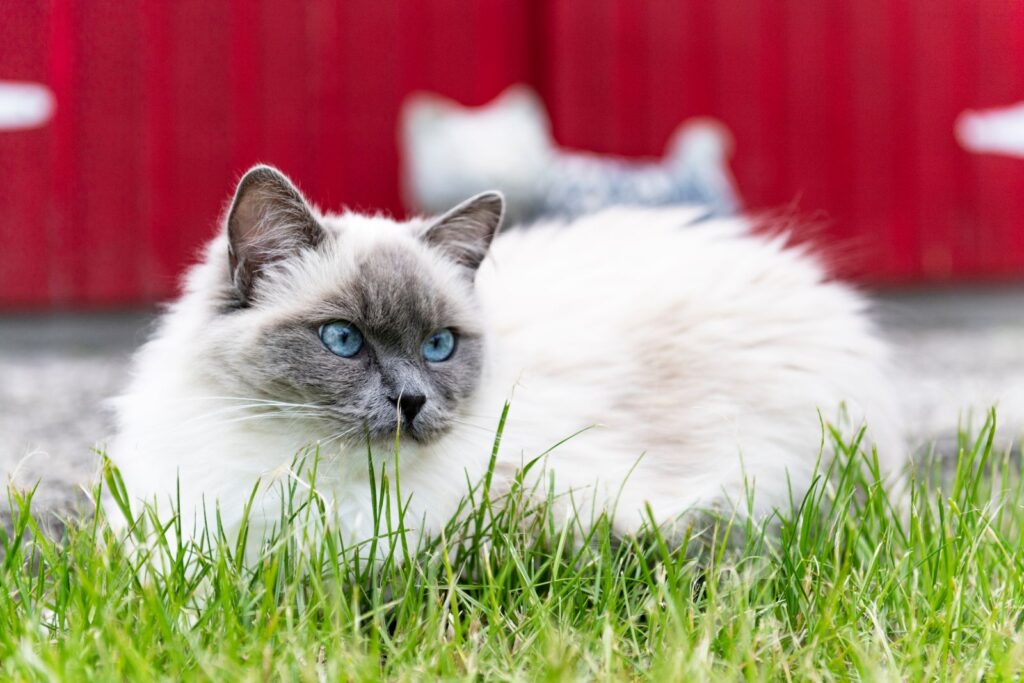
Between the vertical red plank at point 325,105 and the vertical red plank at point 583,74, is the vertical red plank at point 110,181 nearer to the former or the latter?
the vertical red plank at point 325,105

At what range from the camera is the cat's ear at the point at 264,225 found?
1.30m

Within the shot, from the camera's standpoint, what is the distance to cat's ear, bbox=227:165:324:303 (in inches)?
51.1

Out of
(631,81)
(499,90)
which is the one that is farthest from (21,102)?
(631,81)

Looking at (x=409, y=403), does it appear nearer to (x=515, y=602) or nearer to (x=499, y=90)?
(x=515, y=602)

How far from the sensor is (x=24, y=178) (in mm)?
2760

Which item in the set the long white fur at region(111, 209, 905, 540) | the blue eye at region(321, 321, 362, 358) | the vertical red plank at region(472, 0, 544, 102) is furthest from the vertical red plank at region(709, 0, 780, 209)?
the blue eye at region(321, 321, 362, 358)

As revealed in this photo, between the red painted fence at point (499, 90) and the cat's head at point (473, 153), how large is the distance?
287mm

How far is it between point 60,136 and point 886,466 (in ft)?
8.81

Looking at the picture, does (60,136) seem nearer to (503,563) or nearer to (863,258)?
(503,563)

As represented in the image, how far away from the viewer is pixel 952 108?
4.79 m

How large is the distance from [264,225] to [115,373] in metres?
1.71

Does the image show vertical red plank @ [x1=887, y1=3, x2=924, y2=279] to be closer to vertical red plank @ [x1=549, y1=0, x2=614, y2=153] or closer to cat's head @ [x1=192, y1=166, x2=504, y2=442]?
vertical red plank @ [x1=549, y1=0, x2=614, y2=153]

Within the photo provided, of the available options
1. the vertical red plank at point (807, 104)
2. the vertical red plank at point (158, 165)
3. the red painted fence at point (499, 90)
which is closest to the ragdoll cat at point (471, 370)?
the red painted fence at point (499, 90)

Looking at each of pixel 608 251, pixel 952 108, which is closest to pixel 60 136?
pixel 608 251
